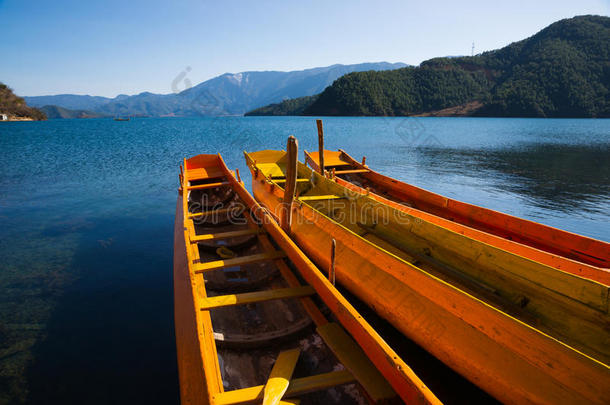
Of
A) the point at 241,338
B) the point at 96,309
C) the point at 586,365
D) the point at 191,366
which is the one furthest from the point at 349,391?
the point at 96,309

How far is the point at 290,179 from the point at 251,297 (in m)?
2.74

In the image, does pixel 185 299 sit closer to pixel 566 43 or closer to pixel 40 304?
pixel 40 304

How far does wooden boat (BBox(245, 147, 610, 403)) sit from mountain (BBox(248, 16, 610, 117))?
Result: 124928 millimetres

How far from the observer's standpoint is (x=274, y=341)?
14.6 feet

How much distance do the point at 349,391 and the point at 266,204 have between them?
7.36m

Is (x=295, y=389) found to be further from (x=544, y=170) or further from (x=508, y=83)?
(x=508, y=83)

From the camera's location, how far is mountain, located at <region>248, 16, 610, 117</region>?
97.2 metres

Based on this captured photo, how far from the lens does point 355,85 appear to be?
416ft

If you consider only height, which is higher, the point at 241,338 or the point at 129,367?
the point at 241,338

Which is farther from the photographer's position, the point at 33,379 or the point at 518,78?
the point at 518,78

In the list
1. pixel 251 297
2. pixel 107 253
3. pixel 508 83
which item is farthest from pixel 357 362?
pixel 508 83

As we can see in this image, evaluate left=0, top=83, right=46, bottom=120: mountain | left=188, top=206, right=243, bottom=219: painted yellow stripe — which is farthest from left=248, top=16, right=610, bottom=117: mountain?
left=188, top=206, right=243, bottom=219: painted yellow stripe

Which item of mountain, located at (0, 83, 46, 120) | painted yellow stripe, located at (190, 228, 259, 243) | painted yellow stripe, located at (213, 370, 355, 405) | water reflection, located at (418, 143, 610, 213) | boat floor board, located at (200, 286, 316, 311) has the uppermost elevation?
mountain, located at (0, 83, 46, 120)

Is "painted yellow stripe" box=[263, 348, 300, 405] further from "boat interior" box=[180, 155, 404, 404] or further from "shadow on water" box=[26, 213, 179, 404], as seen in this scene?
"shadow on water" box=[26, 213, 179, 404]
